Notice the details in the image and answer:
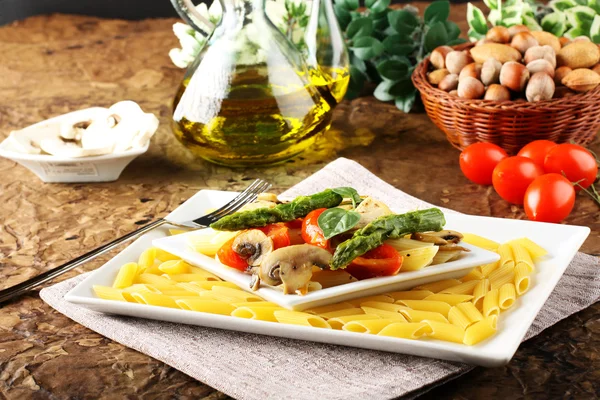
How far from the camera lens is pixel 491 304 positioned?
55.2 inches

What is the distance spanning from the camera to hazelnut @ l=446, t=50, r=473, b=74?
7.85ft

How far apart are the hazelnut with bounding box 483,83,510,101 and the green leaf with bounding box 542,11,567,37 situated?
26.6 inches

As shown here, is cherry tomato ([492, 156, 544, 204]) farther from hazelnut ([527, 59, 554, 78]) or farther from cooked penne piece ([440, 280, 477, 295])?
cooked penne piece ([440, 280, 477, 295])

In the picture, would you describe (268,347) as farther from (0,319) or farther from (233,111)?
(233,111)

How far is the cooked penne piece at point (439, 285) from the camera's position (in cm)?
150

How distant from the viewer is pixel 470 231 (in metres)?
1.78

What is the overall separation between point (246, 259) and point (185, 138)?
3.04ft

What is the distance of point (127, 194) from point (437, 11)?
1.26 metres

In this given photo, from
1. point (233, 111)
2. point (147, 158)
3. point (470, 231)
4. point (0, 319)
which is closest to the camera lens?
point (0, 319)

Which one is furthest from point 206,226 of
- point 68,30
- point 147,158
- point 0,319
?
point 68,30

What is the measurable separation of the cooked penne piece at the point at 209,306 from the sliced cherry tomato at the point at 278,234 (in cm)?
14

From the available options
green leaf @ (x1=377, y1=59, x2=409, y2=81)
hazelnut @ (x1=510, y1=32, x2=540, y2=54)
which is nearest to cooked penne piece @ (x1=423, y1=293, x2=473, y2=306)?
hazelnut @ (x1=510, y1=32, x2=540, y2=54)

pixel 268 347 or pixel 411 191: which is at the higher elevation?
pixel 268 347

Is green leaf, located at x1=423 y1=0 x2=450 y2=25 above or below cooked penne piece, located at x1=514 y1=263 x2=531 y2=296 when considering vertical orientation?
above
